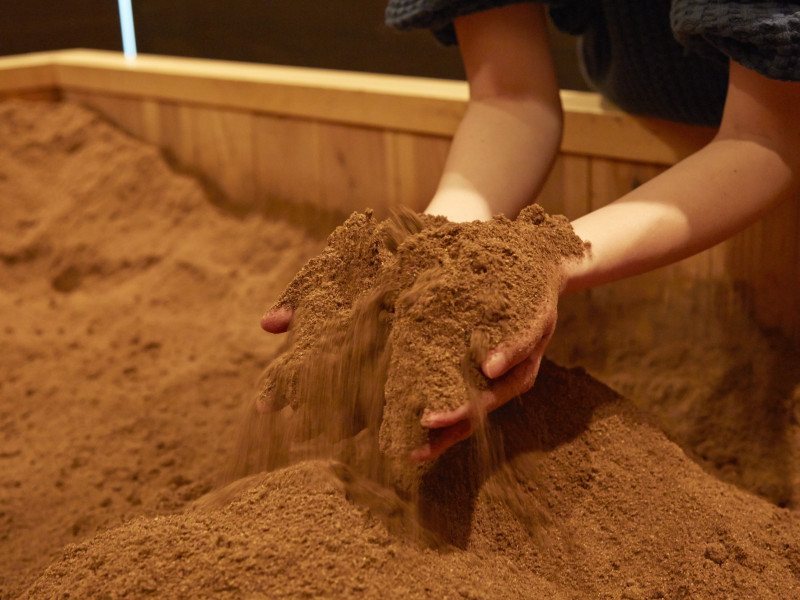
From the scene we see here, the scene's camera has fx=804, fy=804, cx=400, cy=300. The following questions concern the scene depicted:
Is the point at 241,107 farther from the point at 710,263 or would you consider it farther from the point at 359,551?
the point at 359,551

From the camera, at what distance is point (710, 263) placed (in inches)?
57.8

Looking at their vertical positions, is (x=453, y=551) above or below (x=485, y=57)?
below

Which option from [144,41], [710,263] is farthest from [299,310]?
[144,41]

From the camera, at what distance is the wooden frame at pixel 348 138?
4.71 ft

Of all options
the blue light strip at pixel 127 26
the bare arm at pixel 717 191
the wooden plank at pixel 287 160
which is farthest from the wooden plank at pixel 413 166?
the blue light strip at pixel 127 26

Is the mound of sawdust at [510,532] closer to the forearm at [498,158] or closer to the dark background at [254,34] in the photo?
the forearm at [498,158]

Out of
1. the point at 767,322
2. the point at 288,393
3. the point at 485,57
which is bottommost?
the point at 767,322

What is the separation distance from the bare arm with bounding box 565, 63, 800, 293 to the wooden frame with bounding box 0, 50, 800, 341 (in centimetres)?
33

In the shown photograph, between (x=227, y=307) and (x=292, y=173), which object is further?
(x=292, y=173)

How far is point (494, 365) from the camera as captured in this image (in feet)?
2.66

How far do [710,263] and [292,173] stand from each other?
113 cm

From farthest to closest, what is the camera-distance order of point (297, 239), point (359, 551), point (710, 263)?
1. point (297, 239)
2. point (710, 263)
3. point (359, 551)

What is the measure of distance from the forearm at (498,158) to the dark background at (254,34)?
151 cm

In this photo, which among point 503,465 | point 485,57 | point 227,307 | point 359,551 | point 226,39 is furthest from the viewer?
point 226,39
